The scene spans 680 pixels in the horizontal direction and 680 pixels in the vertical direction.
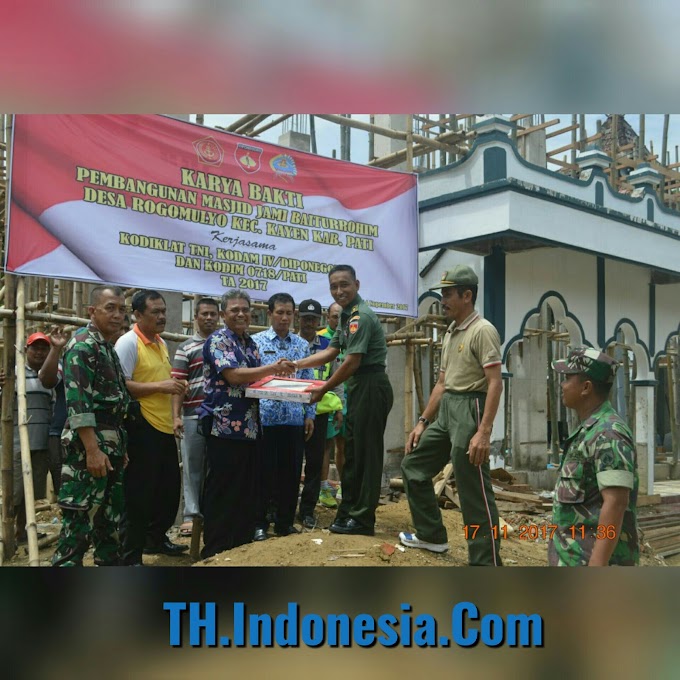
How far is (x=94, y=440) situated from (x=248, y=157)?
3907 millimetres

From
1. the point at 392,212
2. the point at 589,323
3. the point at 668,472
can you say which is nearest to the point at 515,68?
the point at 392,212

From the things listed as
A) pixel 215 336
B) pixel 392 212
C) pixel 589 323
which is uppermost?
pixel 392 212

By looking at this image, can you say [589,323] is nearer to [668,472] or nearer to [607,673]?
[668,472]

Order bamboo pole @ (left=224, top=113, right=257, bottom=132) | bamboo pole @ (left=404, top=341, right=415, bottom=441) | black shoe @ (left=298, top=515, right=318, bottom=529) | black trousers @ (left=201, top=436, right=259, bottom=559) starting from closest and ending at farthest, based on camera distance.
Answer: black trousers @ (left=201, top=436, right=259, bottom=559), black shoe @ (left=298, top=515, right=318, bottom=529), bamboo pole @ (left=404, top=341, right=415, bottom=441), bamboo pole @ (left=224, top=113, right=257, bottom=132)

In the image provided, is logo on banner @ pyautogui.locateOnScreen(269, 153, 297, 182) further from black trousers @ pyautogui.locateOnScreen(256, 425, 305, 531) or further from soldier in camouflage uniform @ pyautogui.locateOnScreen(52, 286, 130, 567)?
soldier in camouflage uniform @ pyautogui.locateOnScreen(52, 286, 130, 567)

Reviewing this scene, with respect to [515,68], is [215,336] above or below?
below

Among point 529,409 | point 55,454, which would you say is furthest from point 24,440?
point 529,409

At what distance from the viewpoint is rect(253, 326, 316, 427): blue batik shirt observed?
4527 mm

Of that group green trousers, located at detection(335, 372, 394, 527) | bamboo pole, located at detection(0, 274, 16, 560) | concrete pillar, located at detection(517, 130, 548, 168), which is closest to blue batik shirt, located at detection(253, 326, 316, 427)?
green trousers, located at detection(335, 372, 394, 527)

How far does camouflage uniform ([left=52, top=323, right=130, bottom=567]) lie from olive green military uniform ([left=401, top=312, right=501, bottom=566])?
5.58 feet

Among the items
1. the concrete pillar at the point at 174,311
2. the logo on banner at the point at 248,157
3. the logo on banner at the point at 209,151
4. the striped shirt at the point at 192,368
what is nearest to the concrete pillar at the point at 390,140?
the logo on banner at the point at 248,157

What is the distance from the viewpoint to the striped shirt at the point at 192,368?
489cm

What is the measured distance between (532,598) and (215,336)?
222cm

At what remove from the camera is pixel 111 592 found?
2898 millimetres
